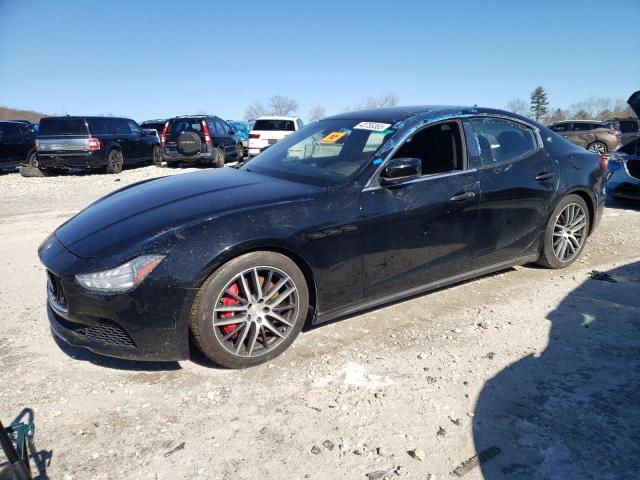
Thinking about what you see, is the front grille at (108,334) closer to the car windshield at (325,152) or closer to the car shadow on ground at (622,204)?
the car windshield at (325,152)

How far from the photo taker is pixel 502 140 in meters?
4.11

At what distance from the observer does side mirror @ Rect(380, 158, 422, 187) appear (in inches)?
130

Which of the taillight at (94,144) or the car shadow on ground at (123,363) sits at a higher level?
the taillight at (94,144)

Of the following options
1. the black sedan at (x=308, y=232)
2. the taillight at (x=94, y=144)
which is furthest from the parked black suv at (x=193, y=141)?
the black sedan at (x=308, y=232)

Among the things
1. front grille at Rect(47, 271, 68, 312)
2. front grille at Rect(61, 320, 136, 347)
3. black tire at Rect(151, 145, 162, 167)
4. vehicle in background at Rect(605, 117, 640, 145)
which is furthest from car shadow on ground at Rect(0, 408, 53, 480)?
vehicle in background at Rect(605, 117, 640, 145)

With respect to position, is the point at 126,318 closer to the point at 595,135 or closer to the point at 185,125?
the point at 185,125

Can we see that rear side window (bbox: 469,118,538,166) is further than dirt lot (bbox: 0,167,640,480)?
Yes

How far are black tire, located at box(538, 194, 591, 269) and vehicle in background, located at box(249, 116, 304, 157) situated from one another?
12035 millimetres

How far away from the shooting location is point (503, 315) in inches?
144

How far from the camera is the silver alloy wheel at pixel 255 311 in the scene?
2.81 m

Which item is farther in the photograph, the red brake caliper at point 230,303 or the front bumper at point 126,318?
the red brake caliper at point 230,303

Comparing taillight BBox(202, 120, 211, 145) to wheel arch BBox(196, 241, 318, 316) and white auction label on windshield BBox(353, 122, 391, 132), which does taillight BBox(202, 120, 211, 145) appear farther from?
wheel arch BBox(196, 241, 318, 316)

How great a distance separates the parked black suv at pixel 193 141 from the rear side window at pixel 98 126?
1681 mm

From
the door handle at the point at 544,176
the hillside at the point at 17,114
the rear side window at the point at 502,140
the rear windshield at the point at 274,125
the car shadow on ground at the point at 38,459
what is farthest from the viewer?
the hillside at the point at 17,114
